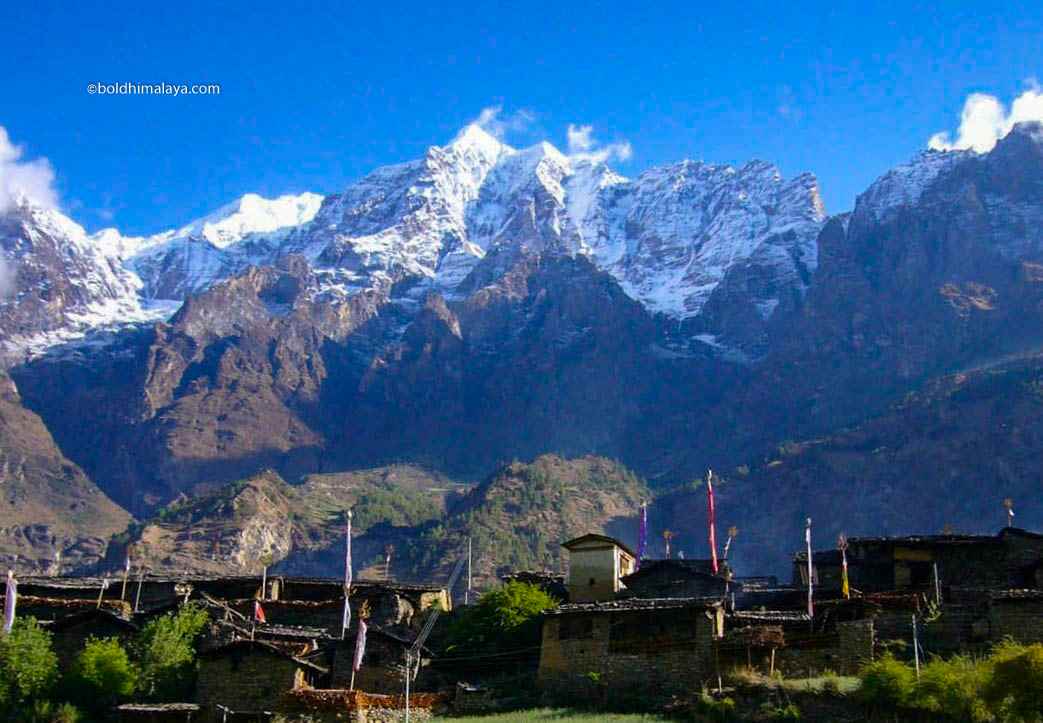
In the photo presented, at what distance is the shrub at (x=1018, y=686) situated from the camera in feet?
169

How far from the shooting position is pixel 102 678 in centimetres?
6881

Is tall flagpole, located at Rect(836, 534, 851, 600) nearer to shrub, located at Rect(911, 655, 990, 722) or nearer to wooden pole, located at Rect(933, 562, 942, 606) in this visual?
wooden pole, located at Rect(933, 562, 942, 606)

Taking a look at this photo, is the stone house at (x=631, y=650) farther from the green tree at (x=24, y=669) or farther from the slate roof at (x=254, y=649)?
the green tree at (x=24, y=669)

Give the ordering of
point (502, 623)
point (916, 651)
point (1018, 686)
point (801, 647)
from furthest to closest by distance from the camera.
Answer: point (502, 623), point (801, 647), point (916, 651), point (1018, 686)

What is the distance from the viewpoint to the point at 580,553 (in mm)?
83438

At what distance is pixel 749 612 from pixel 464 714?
594 inches

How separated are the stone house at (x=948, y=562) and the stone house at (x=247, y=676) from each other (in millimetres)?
28985

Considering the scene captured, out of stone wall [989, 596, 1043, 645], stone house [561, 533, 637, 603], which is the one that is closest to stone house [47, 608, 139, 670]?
stone house [561, 533, 637, 603]

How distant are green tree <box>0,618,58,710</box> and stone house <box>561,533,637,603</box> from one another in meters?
27.7

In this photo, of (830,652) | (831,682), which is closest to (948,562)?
(830,652)

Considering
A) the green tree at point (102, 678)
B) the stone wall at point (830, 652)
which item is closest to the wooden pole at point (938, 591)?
the stone wall at point (830, 652)

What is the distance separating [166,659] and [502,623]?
1618cm

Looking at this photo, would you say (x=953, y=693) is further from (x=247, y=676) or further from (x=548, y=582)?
(x=548, y=582)

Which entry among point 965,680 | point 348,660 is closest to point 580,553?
point 348,660
